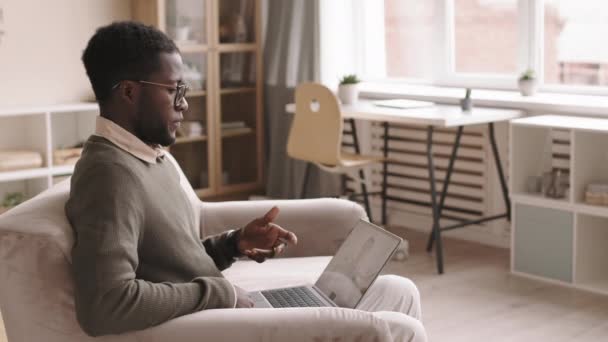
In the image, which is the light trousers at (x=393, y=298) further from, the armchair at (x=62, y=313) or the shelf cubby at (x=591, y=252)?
the shelf cubby at (x=591, y=252)

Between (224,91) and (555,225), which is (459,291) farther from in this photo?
(224,91)

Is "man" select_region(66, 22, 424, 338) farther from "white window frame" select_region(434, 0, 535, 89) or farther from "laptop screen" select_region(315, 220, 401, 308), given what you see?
"white window frame" select_region(434, 0, 535, 89)

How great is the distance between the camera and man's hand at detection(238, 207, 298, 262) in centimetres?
201

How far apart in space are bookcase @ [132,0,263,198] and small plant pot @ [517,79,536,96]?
69.3 inches

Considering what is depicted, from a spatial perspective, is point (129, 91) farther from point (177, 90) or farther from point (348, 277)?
point (348, 277)

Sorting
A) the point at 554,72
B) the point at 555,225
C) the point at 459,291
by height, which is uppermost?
the point at 554,72

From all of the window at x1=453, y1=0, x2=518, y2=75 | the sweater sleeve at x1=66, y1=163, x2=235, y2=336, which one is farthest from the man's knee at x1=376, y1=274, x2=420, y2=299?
the window at x1=453, y1=0, x2=518, y2=75

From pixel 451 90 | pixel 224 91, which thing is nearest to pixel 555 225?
pixel 451 90

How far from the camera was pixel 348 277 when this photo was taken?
82.9 inches

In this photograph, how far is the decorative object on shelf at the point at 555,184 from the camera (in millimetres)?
3896

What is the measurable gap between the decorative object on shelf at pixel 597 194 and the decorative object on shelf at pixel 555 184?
0.43 feet

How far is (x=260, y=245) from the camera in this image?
2.08 meters

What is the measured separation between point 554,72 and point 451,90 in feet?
1.81

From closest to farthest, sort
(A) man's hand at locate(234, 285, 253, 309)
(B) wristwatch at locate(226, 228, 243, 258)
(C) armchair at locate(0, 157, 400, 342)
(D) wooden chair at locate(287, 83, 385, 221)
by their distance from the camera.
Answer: (C) armchair at locate(0, 157, 400, 342)
(A) man's hand at locate(234, 285, 253, 309)
(B) wristwatch at locate(226, 228, 243, 258)
(D) wooden chair at locate(287, 83, 385, 221)
